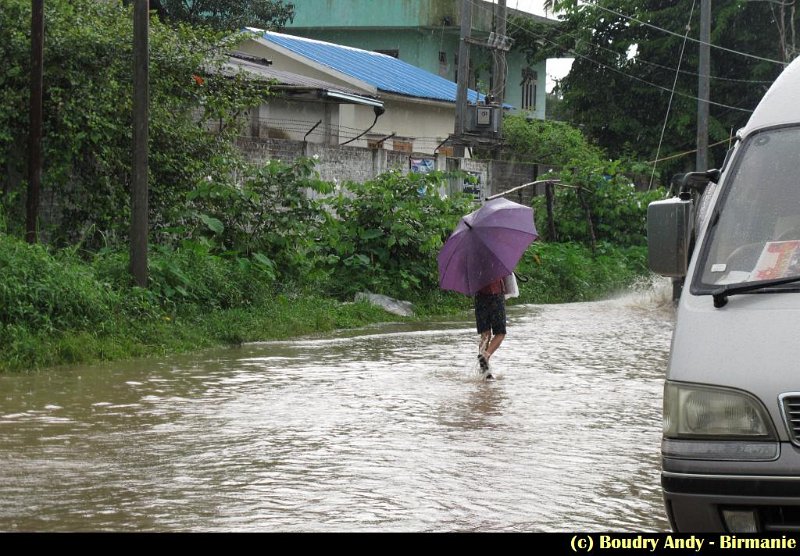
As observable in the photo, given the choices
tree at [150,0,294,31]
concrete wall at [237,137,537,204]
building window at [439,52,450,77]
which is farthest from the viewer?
building window at [439,52,450,77]

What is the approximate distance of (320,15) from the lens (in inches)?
1895

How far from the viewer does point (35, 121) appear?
14.9 meters

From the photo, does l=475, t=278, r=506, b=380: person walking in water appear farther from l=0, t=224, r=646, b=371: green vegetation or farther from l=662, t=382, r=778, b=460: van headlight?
l=662, t=382, r=778, b=460: van headlight

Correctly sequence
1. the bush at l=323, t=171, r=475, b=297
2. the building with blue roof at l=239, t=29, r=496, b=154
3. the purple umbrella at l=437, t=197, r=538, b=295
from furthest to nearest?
the building with blue roof at l=239, t=29, r=496, b=154 < the bush at l=323, t=171, r=475, b=297 < the purple umbrella at l=437, t=197, r=538, b=295

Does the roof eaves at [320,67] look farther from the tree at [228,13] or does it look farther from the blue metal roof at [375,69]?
the tree at [228,13]

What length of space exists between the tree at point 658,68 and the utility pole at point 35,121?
92.4 ft

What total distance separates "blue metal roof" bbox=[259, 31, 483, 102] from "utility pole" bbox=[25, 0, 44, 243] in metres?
18.4

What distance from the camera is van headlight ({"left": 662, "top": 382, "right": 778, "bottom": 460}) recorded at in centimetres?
497

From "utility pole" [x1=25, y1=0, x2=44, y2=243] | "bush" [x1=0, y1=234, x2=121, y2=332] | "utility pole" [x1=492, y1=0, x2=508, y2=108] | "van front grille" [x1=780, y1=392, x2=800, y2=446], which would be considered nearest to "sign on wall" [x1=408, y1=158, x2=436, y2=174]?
"utility pole" [x1=492, y1=0, x2=508, y2=108]

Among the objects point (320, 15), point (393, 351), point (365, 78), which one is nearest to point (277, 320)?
point (393, 351)

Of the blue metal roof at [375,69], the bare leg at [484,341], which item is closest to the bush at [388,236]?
the bare leg at [484,341]

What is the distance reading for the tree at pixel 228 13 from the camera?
37.6 m

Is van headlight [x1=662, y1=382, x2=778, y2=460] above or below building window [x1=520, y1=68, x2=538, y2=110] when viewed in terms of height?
below

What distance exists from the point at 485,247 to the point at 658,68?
103 ft
